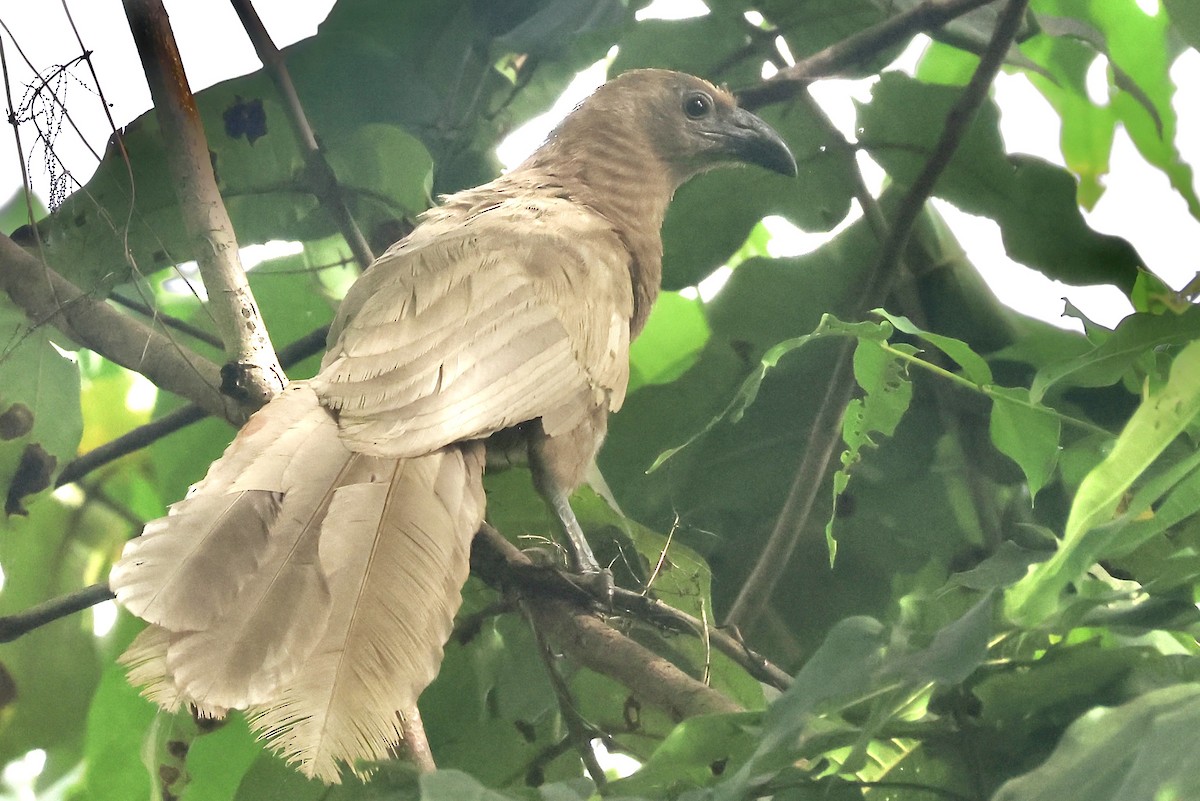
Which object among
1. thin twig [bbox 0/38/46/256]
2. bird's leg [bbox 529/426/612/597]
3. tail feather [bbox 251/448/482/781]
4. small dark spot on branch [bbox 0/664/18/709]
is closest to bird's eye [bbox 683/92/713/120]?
bird's leg [bbox 529/426/612/597]

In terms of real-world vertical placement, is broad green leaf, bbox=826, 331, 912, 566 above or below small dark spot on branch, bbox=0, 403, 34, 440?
below

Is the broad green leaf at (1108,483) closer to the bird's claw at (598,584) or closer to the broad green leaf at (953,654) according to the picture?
the broad green leaf at (953,654)

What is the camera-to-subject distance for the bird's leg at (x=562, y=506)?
40.2 inches

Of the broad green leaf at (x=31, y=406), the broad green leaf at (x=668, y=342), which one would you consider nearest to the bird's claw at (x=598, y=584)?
the broad green leaf at (x=668, y=342)

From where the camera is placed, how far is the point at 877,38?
1.16 metres

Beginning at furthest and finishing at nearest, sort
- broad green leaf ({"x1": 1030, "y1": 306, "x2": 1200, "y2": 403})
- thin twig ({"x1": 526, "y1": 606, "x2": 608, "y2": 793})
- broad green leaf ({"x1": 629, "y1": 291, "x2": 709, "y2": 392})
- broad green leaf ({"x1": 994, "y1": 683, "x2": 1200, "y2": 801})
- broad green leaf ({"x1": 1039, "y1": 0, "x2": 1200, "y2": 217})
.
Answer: broad green leaf ({"x1": 629, "y1": 291, "x2": 709, "y2": 392}) < broad green leaf ({"x1": 1039, "y1": 0, "x2": 1200, "y2": 217}) < thin twig ({"x1": 526, "y1": 606, "x2": 608, "y2": 793}) < broad green leaf ({"x1": 1030, "y1": 306, "x2": 1200, "y2": 403}) < broad green leaf ({"x1": 994, "y1": 683, "x2": 1200, "y2": 801})

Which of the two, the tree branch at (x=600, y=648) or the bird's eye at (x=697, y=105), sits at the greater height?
the bird's eye at (x=697, y=105)

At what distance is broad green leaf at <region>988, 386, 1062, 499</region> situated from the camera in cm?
93

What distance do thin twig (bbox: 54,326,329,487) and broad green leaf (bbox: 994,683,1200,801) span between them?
78cm

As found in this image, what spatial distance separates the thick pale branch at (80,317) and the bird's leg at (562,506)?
364 mm

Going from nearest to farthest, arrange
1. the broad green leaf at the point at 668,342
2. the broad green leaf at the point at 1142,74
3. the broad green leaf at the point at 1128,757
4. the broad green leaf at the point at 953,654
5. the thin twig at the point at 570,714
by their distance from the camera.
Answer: the broad green leaf at the point at 1128,757 < the broad green leaf at the point at 953,654 < the thin twig at the point at 570,714 < the broad green leaf at the point at 1142,74 < the broad green leaf at the point at 668,342

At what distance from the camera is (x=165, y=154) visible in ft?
3.73

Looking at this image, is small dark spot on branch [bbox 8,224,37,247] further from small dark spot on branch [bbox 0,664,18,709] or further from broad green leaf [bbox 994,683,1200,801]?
broad green leaf [bbox 994,683,1200,801]

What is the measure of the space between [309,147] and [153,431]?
0.34 meters
